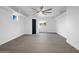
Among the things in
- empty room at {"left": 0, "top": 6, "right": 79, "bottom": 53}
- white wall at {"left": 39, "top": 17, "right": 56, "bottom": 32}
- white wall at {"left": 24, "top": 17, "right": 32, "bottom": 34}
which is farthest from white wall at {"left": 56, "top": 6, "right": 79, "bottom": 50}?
white wall at {"left": 39, "top": 17, "right": 56, "bottom": 32}

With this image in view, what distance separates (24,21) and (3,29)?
658 cm

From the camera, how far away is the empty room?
5.14m

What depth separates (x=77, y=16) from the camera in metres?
4.80

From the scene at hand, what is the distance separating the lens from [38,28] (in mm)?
14172

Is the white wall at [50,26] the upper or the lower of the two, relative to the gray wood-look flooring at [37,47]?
upper

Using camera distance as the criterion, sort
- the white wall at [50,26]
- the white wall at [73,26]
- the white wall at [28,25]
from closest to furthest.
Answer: the white wall at [73,26] < the white wall at [28,25] < the white wall at [50,26]

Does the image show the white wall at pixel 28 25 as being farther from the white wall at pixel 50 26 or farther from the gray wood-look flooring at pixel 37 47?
the gray wood-look flooring at pixel 37 47

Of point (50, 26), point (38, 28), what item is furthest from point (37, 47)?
point (50, 26)

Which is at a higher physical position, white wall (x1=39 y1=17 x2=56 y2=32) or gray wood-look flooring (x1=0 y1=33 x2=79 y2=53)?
white wall (x1=39 y1=17 x2=56 y2=32)

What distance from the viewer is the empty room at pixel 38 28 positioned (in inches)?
202

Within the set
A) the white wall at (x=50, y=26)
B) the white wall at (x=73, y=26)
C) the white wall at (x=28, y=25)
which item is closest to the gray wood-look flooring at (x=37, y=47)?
the white wall at (x=73, y=26)

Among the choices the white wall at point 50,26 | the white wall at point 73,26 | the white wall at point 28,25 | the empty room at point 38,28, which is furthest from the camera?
the white wall at point 50,26

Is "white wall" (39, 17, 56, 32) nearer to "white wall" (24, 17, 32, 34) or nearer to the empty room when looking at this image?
the empty room

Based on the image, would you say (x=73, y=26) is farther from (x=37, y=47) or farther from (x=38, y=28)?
(x=38, y=28)
